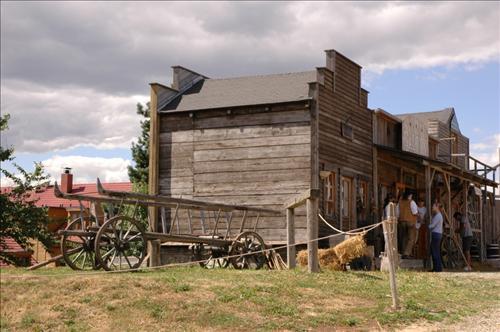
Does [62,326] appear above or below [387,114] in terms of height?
below

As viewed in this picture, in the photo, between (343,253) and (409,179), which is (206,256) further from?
(409,179)

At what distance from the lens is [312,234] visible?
1356 cm

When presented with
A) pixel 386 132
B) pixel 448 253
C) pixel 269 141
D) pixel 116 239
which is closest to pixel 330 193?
pixel 269 141

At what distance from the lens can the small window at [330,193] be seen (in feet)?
75.0

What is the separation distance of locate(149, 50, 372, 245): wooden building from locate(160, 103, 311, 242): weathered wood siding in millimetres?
31

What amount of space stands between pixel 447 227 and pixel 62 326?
2011cm

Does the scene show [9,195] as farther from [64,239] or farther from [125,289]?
[125,289]

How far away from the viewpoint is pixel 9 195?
1962 centimetres

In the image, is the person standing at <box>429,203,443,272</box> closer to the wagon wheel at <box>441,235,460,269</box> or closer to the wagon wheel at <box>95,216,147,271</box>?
the wagon wheel at <box>441,235,460,269</box>

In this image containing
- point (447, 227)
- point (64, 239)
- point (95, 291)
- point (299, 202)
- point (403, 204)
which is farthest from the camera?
point (447, 227)

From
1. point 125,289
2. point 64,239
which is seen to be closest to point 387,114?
point 64,239

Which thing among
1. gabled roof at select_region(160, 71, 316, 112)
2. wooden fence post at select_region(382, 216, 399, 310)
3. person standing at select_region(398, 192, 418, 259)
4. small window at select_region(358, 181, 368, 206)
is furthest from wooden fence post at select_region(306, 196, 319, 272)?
small window at select_region(358, 181, 368, 206)

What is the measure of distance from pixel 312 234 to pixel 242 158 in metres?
9.31

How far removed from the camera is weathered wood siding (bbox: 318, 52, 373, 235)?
2255cm
